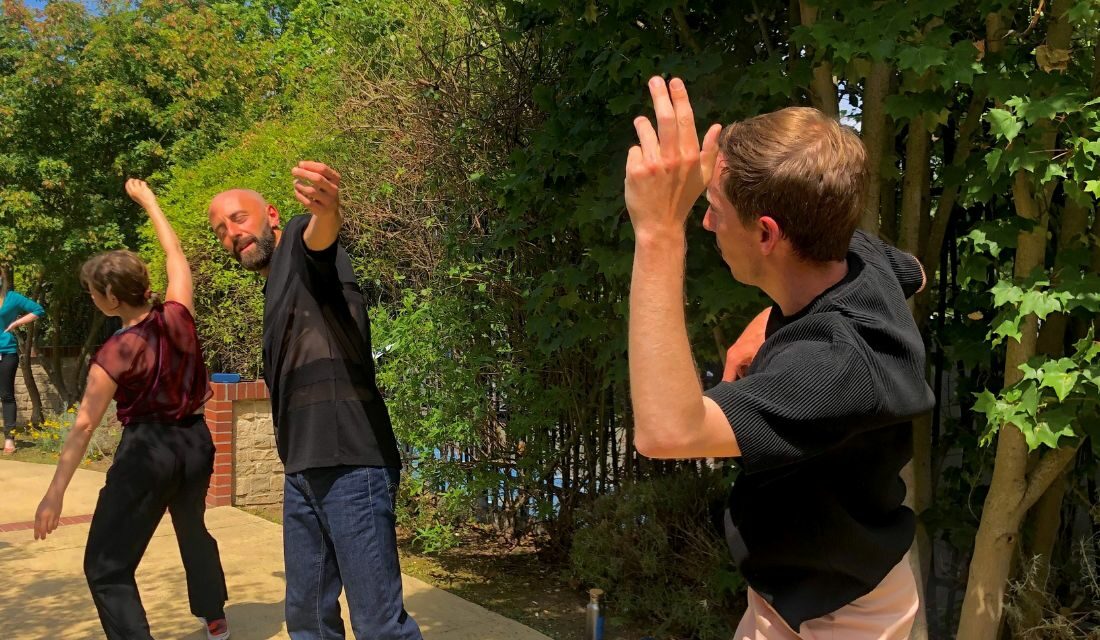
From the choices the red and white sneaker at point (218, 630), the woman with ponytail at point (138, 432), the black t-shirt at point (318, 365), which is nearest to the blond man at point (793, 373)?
the black t-shirt at point (318, 365)

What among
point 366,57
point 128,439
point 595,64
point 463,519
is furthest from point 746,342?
point 366,57

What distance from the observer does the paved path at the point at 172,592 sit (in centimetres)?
489

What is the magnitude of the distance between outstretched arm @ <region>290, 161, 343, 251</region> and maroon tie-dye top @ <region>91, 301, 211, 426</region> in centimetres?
135

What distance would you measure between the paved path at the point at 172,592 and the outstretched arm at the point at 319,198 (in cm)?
255

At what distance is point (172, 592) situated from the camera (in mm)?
5535

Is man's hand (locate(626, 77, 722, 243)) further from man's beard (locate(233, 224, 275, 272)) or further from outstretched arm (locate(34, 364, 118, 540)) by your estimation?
outstretched arm (locate(34, 364, 118, 540))

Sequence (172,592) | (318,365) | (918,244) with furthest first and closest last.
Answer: (172,592)
(918,244)
(318,365)

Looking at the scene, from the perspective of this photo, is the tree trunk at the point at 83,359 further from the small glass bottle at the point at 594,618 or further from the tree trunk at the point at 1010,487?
the tree trunk at the point at 1010,487

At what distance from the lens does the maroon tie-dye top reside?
394 centimetres

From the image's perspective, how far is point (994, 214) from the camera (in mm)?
4035

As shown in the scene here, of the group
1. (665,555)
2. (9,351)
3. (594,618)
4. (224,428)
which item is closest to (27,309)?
(9,351)

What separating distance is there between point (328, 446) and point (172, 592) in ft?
10.0

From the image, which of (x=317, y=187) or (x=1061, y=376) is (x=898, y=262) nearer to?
(x=1061, y=376)

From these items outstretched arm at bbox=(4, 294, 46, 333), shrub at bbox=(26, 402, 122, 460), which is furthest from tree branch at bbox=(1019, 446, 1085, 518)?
outstretched arm at bbox=(4, 294, 46, 333)
